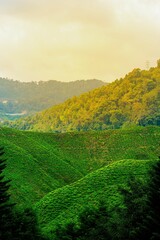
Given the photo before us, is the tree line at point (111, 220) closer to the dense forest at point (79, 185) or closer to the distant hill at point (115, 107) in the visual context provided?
the dense forest at point (79, 185)

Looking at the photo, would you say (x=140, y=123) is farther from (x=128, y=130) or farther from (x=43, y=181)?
(x=43, y=181)

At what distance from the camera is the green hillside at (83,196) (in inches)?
1948

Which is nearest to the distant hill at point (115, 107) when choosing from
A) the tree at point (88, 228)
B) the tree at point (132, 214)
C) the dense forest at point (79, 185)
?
the dense forest at point (79, 185)

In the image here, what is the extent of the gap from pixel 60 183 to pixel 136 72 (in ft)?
364

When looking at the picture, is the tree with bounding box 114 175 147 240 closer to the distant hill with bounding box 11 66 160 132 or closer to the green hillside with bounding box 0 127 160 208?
the green hillside with bounding box 0 127 160 208

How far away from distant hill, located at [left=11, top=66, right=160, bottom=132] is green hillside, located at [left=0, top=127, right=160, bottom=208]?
49.4 metres

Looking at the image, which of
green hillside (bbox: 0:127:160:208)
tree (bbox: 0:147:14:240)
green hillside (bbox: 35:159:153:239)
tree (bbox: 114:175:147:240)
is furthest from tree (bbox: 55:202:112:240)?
green hillside (bbox: 0:127:160:208)

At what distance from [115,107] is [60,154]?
7994 cm

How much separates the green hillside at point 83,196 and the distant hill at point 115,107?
270 ft

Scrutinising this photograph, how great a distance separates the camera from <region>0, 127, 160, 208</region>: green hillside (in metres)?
63.1

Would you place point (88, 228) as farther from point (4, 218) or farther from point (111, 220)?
point (4, 218)

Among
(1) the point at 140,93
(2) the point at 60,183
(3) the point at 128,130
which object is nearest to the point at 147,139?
(3) the point at 128,130

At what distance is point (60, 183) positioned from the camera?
68.2m

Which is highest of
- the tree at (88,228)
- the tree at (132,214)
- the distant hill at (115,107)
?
the distant hill at (115,107)
